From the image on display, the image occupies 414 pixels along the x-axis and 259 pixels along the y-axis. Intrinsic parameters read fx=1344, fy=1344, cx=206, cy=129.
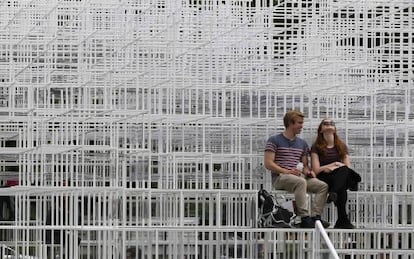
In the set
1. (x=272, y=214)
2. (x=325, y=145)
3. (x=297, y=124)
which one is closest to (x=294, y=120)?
(x=297, y=124)

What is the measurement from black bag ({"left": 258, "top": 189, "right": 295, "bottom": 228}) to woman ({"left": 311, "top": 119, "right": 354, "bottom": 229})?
59 centimetres

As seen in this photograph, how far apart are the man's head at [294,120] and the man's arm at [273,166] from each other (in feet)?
1.29

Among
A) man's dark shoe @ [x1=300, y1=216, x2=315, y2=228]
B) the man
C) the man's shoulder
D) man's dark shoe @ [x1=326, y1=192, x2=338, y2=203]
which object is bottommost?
man's dark shoe @ [x1=300, y1=216, x2=315, y2=228]

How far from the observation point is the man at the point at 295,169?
1580cm

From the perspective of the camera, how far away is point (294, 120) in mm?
16203

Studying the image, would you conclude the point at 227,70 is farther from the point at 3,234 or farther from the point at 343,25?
the point at 3,234

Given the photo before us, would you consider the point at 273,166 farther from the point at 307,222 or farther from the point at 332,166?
the point at 307,222

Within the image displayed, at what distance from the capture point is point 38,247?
15.6 meters

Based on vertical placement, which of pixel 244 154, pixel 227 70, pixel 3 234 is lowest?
pixel 3 234

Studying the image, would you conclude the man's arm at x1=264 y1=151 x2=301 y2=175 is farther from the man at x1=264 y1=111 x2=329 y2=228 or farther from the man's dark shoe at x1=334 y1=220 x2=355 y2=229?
the man's dark shoe at x1=334 y1=220 x2=355 y2=229

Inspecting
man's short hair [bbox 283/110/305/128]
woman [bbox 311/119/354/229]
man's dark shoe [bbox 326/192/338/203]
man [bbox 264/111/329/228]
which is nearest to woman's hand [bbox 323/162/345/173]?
woman [bbox 311/119/354/229]

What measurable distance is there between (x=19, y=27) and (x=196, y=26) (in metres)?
2.28

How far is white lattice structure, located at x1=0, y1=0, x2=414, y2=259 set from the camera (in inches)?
640

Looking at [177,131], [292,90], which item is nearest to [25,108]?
[177,131]
